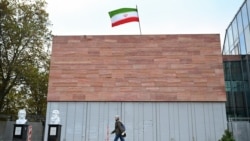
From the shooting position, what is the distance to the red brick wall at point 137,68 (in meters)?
15.2

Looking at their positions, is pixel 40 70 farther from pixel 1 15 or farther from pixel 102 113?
pixel 102 113

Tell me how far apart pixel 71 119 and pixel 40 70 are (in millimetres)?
9059

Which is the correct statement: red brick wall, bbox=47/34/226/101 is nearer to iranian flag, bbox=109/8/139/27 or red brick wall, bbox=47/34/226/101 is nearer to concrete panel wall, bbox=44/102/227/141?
concrete panel wall, bbox=44/102/227/141

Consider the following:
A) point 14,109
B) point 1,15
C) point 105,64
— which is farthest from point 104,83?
point 14,109

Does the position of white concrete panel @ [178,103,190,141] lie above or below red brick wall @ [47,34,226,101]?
below

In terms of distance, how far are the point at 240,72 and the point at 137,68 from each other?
7.48 meters

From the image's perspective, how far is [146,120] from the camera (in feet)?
49.0

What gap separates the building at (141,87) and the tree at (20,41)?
21.3ft

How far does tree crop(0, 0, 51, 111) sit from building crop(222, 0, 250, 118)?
45.2 ft

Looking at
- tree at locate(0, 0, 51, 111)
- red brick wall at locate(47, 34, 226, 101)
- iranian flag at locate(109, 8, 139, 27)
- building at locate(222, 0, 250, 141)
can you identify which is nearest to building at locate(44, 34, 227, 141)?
red brick wall at locate(47, 34, 226, 101)

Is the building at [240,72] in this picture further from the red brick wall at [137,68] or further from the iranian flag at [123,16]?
the iranian flag at [123,16]

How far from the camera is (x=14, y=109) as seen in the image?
24.3 metres

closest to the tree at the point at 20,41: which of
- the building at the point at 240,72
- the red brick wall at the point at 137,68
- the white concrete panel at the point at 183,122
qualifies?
the red brick wall at the point at 137,68

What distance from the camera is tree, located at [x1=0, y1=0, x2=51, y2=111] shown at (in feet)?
69.8
